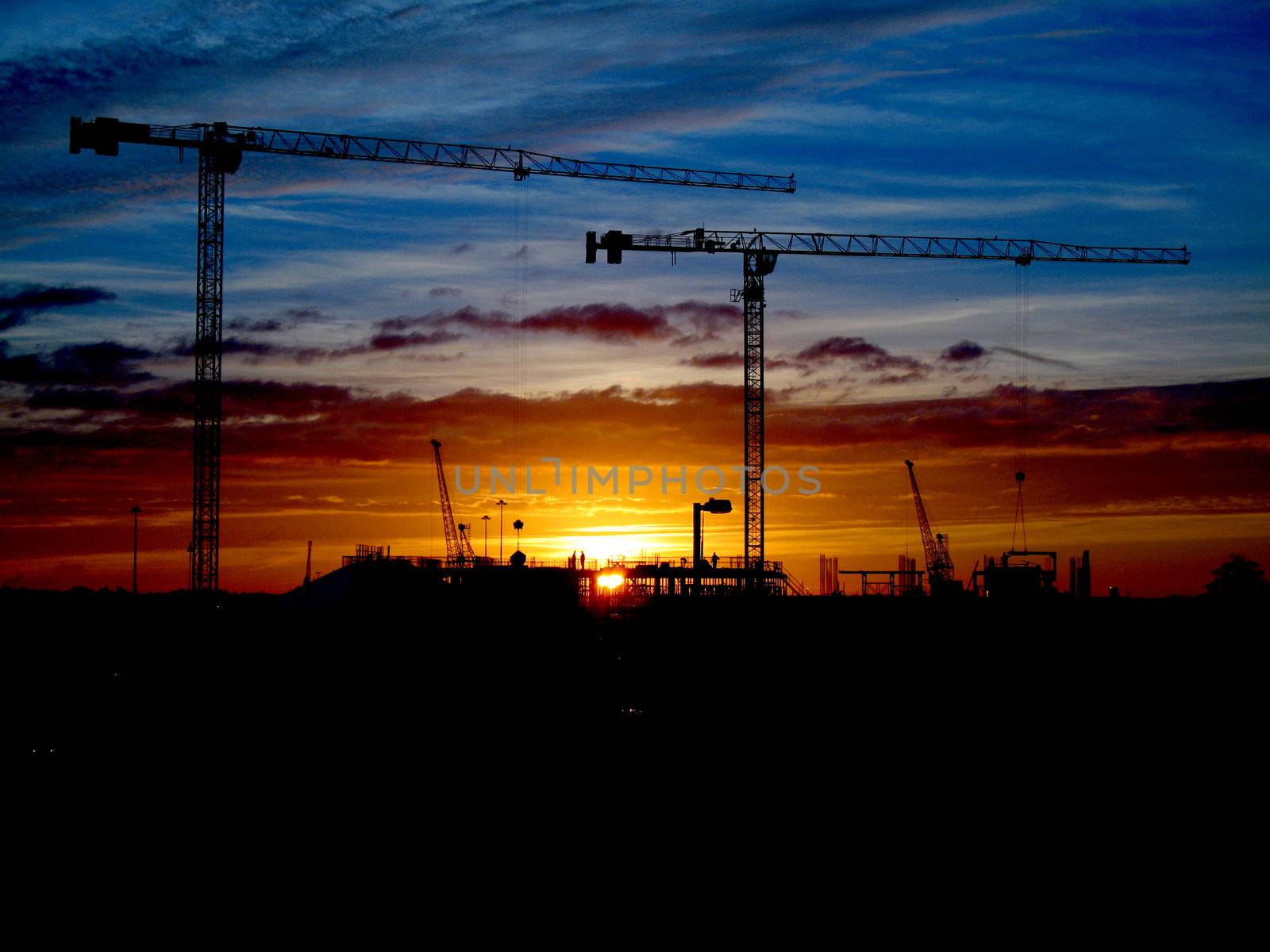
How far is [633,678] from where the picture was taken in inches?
3649

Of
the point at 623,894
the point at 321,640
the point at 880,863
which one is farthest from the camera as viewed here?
the point at 321,640

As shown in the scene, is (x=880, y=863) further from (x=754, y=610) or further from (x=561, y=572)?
(x=754, y=610)

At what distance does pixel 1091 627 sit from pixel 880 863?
90.9m

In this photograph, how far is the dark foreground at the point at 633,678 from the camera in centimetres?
6381

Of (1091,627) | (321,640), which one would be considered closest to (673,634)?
(321,640)

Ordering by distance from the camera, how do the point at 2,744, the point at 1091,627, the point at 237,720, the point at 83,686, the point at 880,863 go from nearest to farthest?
1. the point at 880,863
2. the point at 2,744
3. the point at 237,720
4. the point at 83,686
5. the point at 1091,627

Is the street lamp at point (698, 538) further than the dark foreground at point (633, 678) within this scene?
Yes

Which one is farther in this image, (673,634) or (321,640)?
(673,634)

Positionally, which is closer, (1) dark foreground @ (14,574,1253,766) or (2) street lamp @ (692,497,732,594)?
(1) dark foreground @ (14,574,1253,766)

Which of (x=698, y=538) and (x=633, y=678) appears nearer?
(x=633, y=678)

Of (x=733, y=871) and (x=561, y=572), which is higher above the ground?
(x=561, y=572)

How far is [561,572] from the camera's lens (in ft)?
362

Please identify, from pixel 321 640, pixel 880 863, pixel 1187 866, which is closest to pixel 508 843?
pixel 880 863

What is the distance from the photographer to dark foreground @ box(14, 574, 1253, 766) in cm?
6381
